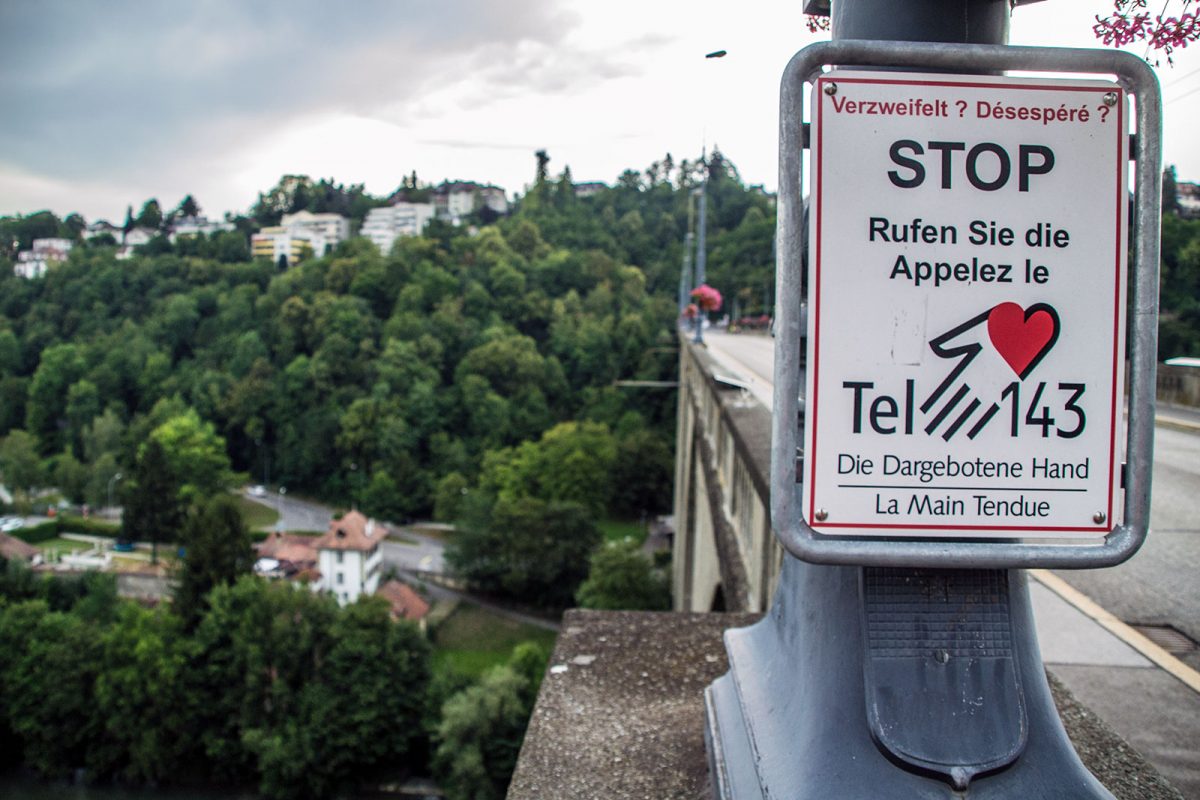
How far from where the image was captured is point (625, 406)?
60.5m

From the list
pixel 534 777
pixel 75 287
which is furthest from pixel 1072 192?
pixel 75 287

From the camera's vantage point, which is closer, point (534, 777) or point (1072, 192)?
point (1072, 192)

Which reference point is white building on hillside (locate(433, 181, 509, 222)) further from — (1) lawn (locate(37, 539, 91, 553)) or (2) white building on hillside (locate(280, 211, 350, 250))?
(1) lawn (locate(37, 539, 91, 553))

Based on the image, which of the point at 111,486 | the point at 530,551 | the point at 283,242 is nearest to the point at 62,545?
the point at 111,486

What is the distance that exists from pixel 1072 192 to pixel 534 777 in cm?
167

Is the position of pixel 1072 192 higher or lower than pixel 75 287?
lower

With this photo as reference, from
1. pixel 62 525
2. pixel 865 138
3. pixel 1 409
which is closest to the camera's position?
pixel 865 138

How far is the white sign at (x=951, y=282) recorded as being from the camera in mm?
1500

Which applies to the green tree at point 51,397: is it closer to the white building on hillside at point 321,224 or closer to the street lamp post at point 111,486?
the street lamp post at point 111,486

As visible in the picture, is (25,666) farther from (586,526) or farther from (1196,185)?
(1196,185)

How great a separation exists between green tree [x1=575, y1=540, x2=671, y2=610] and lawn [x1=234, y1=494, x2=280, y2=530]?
28.7m

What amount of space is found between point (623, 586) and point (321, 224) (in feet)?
337

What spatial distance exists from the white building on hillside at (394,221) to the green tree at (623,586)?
319ft

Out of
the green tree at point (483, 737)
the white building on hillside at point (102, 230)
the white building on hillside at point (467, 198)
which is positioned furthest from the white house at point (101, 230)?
the green tree at point (483, 737)
